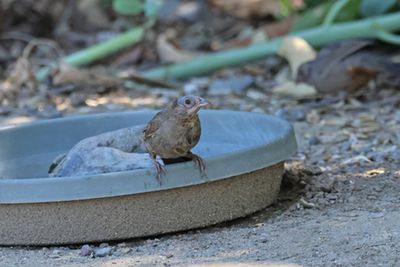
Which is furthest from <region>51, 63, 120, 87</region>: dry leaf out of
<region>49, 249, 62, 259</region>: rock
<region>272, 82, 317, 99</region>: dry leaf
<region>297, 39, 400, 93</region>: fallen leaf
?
<region>49, 249, 62, 259</region>: rock

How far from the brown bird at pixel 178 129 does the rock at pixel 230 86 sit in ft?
9.28

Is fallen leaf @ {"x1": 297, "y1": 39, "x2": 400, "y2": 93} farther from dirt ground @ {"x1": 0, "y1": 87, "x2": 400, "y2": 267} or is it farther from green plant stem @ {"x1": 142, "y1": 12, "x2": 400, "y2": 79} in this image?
→ dirt ground @ {"x1": 0, "y1": 87, "x2": 400, "y2": 267}

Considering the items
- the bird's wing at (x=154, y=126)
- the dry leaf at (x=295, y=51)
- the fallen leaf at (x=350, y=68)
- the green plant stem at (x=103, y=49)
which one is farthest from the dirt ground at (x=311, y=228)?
the green plant stem at (x=103, y=49)

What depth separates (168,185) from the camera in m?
3.21

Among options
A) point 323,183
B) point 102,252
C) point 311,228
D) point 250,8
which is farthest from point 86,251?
point 250,8

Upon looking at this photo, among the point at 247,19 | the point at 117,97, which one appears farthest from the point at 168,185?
the point at 247,19

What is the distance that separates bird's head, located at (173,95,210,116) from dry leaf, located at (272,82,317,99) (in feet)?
8.42

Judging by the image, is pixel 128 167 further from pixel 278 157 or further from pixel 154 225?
pixel 278 157

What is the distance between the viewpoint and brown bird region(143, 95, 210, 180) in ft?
10.9

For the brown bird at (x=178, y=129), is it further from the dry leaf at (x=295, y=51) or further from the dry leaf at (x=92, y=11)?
the dry leaf at (x=92, y=11)

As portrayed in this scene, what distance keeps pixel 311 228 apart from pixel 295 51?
298cm

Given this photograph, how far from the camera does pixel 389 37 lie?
595 cm

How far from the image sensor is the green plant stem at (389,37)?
5.91m

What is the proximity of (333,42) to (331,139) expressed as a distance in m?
1.50
